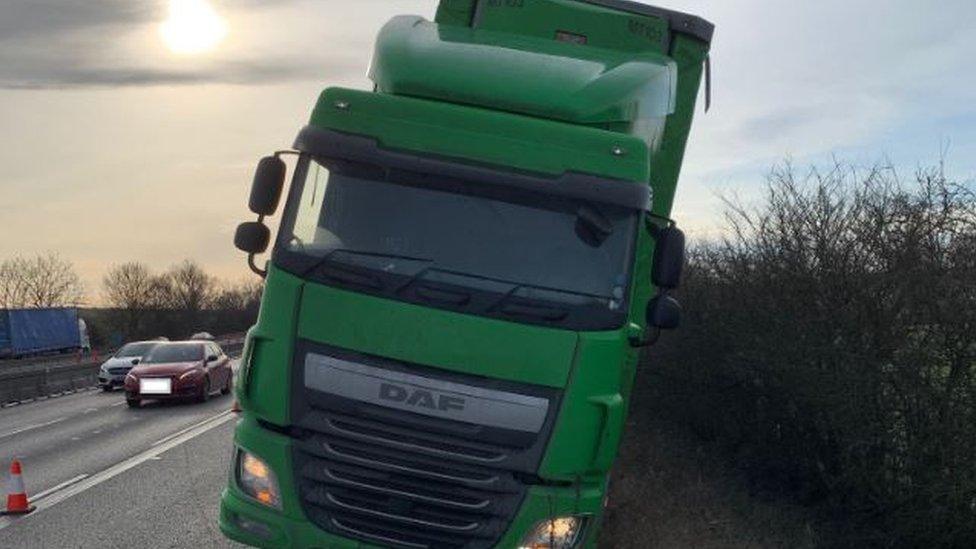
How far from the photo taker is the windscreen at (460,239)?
587 cm

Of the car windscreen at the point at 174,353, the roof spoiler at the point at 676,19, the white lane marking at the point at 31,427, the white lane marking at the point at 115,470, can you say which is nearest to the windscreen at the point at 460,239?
the roof spoiler at the point at 676,19

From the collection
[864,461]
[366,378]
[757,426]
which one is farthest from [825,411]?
[366,378]

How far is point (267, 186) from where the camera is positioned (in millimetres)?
6348

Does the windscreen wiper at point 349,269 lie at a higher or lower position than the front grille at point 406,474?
higher

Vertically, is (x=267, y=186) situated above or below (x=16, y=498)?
above

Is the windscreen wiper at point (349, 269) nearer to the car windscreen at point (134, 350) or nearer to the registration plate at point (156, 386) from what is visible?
the registration plate at point (156, 386)

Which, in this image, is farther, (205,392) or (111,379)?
(111,379)

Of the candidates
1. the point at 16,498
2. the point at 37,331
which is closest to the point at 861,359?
the point at 16,498

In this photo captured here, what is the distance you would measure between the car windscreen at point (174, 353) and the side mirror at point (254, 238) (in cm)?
1678

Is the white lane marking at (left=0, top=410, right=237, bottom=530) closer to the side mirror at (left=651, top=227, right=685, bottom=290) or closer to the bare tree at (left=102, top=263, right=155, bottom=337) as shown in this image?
the side mirror at (left=651, top=227, right=685, bottom=290)

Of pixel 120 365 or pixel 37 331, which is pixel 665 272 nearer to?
pixel 120 365

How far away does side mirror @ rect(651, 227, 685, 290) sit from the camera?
248 inches

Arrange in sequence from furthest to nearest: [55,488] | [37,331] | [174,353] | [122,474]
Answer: [37,331] → [174,353] → [122,474] → [55,488]

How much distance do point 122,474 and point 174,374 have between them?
31.5 ft
